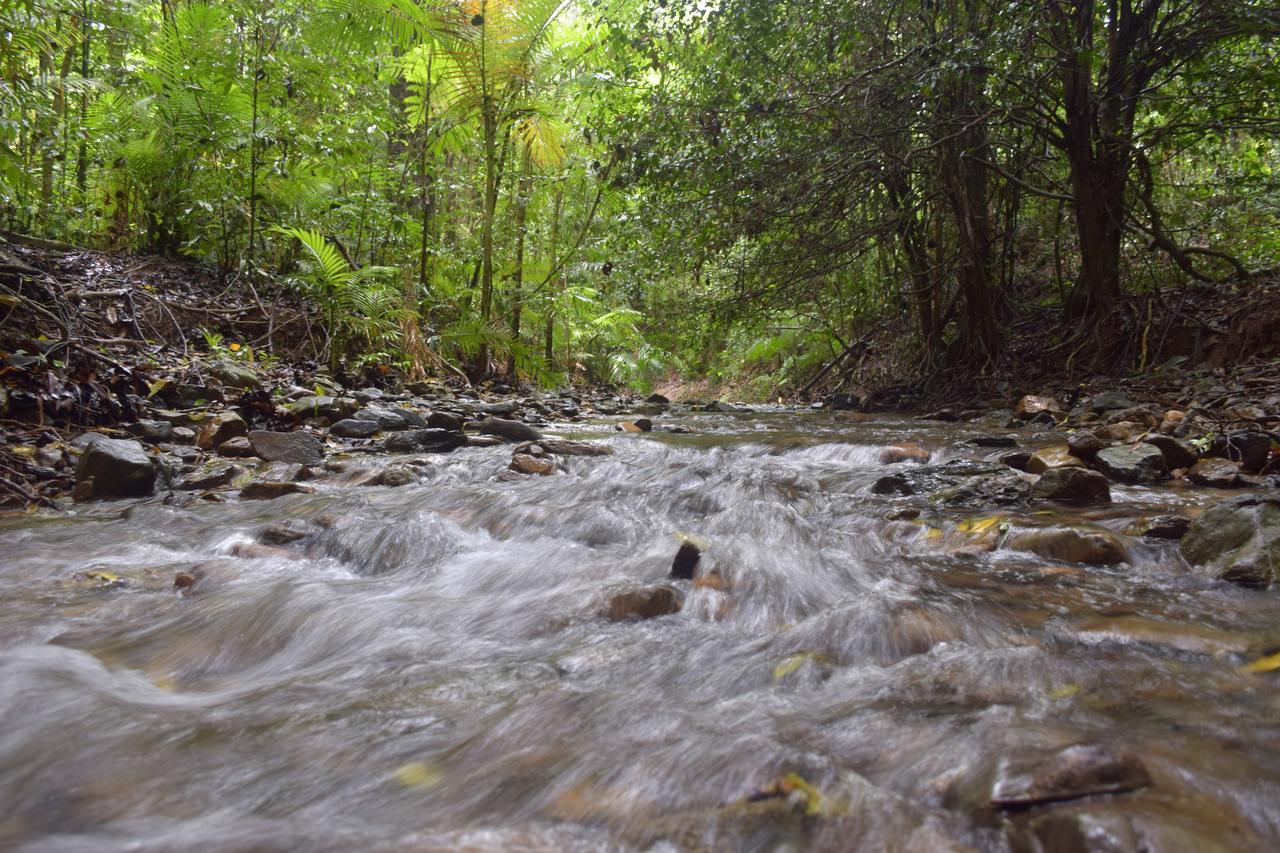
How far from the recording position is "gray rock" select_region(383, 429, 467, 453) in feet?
17.9

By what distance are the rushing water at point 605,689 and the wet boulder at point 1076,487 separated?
0.62 feet

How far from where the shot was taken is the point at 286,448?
486 cm

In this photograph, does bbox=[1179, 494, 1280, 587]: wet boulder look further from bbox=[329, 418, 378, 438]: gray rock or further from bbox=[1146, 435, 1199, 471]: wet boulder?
bbox=[329, 418, 378, 438]: gray rock

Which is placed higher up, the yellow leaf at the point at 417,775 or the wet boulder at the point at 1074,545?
the wet boulder at the point at 1074,545

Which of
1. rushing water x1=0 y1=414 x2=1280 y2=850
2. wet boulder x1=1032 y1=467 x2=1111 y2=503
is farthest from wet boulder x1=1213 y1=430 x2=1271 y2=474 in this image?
wet boulder x1=1032 y1=467 x2=1111 y2=503

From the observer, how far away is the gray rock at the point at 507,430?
6.14 m

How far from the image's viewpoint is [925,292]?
8703 millimetres

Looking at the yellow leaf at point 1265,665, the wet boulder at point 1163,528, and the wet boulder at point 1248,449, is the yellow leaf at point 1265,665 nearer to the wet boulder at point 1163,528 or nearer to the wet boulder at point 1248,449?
the wet boulder at point 1163,528

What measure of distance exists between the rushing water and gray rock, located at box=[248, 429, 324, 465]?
136 centimetres

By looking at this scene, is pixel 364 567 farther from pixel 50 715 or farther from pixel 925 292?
pixel 925 292

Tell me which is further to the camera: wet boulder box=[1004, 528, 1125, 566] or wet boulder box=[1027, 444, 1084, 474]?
wet boulder box=[1027, 444, 1084, 474]

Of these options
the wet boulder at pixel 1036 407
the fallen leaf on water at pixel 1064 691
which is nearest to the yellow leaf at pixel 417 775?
the fallen leaf on water at pixel 1064 691

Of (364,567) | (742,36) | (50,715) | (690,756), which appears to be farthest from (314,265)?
(690,756)

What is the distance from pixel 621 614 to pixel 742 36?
5.51 m
